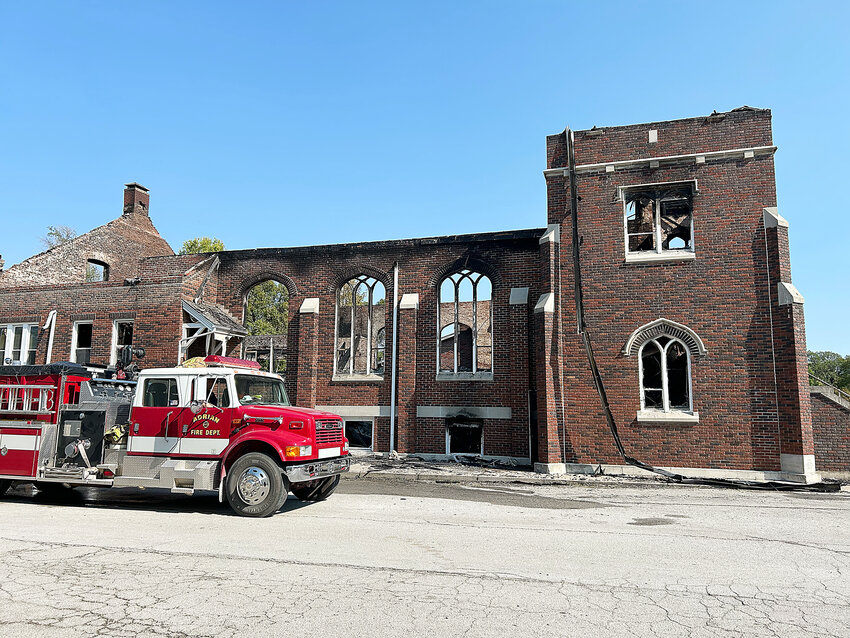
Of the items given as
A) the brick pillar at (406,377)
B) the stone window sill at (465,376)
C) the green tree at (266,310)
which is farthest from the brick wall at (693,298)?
the green tree at (266,310)

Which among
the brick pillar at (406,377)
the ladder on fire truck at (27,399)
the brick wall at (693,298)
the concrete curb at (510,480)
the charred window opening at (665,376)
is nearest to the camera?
the ladder on fire truck at (27,399)

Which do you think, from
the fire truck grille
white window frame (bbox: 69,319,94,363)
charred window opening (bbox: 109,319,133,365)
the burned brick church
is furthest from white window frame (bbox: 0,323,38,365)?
the fire truck grille

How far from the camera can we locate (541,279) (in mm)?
16875

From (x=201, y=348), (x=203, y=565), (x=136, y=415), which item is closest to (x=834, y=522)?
(x=203, y=565)

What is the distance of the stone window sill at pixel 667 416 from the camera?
47.9 ft

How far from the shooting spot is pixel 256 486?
30.6ft

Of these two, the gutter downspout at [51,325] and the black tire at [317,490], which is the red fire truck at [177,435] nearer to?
the black tire at [317,490]

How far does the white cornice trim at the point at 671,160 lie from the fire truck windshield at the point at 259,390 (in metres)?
9.52

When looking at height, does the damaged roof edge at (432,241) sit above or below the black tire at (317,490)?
above

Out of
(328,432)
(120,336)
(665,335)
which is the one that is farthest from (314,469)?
(120,336)

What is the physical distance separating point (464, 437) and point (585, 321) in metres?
4.87

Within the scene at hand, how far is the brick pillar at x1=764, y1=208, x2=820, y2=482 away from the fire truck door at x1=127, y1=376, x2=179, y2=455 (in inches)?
511

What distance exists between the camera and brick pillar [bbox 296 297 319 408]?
61.3ft

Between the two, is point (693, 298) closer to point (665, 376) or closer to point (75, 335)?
point (665, 376)
